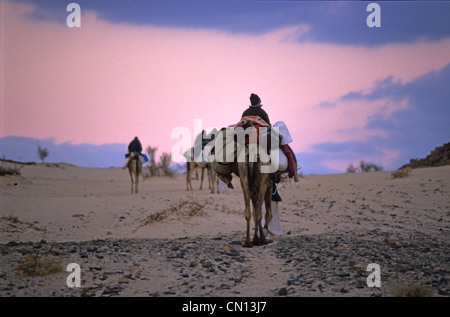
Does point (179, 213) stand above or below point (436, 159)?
below

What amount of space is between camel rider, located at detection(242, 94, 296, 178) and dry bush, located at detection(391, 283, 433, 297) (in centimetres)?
427

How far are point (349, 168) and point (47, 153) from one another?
26198mm

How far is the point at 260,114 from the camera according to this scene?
10047 millimetres

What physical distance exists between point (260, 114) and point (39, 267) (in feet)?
17.2

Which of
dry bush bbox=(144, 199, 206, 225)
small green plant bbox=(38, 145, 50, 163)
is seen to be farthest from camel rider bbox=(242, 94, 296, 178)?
small green plant bbox=(38, 145, 50, 163)

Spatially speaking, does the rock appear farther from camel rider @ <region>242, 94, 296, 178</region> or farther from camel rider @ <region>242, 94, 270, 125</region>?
camel rider @ <region>242, 94, 270, 125</region>

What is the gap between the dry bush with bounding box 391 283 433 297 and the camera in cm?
563

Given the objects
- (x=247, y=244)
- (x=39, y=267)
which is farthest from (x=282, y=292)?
(x=39, y=267)

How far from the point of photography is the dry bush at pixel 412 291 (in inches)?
222

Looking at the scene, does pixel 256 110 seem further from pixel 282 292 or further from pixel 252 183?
pixel 282 292

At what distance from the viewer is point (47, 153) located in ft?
139
